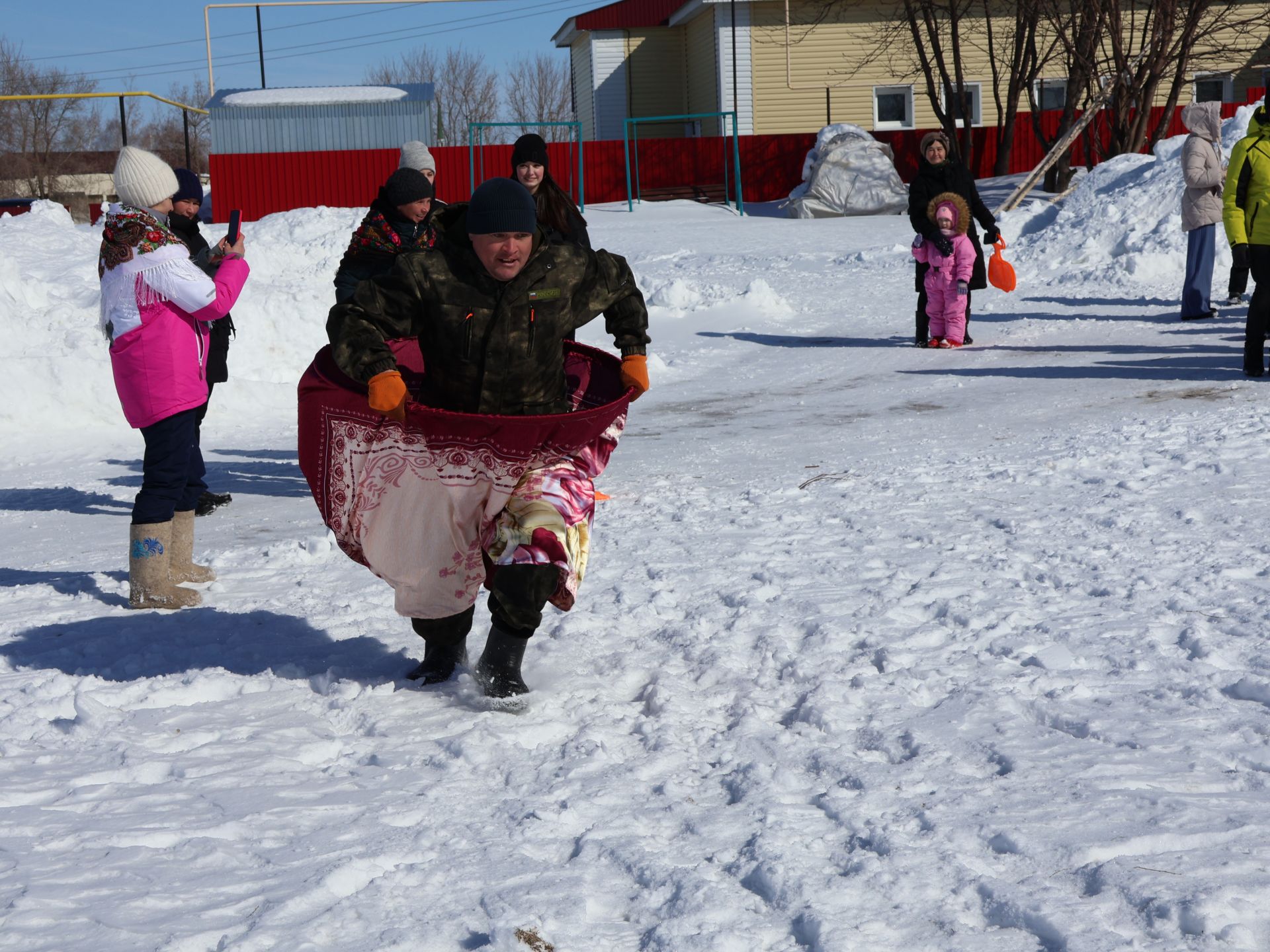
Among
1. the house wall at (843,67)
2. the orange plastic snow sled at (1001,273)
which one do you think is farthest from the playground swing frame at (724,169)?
the orange plastic snow sled at (1001,273)

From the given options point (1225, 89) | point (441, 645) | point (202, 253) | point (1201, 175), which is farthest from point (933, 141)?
point (1225, 89)

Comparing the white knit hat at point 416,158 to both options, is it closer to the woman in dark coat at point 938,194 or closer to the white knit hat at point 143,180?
the white knit hat at point 143,180

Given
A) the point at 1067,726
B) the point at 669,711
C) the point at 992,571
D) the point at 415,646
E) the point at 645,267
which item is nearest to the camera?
the point at 1067,726

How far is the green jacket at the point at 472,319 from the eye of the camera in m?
3.53

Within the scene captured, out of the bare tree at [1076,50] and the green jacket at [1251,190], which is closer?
the green jacket at [1251,190]

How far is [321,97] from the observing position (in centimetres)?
3131

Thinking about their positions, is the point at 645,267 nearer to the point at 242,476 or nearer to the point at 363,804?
the point at 242,476

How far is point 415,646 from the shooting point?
14.9 ft

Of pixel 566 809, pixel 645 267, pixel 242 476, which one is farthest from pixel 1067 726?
pixel 645 267

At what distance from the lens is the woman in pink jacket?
16.0ft

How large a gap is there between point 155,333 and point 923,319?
800 centimetres

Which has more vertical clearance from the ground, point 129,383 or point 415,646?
point 129,383

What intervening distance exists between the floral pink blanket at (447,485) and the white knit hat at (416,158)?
2.75 meters

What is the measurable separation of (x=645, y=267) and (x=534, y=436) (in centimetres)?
1447
